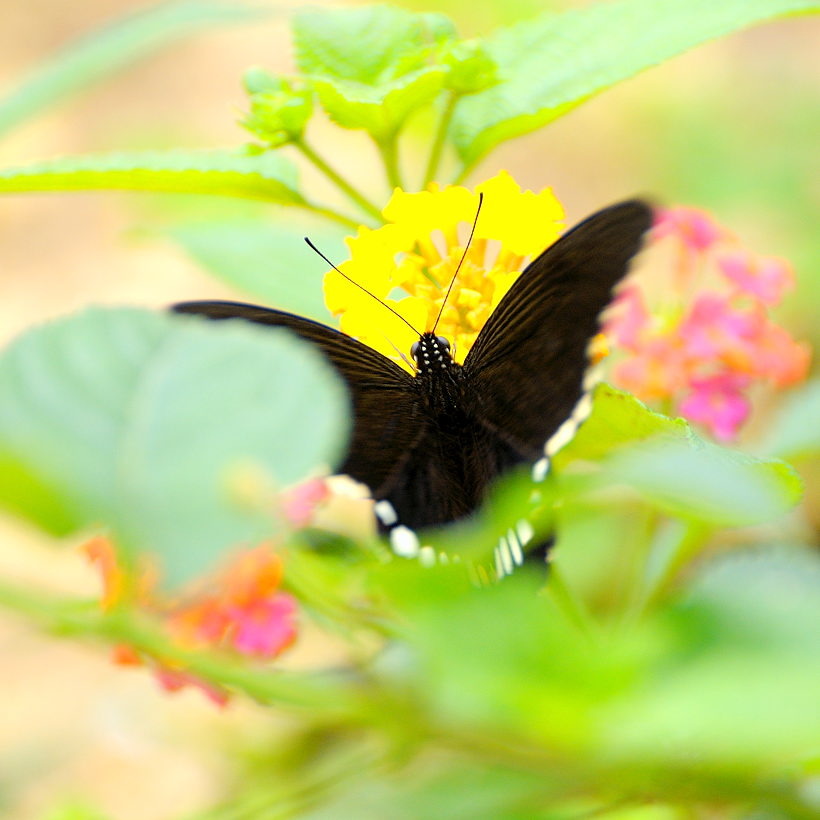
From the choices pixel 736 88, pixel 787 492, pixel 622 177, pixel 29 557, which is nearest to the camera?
pixel 787 492

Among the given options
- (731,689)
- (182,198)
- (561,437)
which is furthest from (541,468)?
(182,198)

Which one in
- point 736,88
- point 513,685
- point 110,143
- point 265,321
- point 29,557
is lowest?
point 513,685

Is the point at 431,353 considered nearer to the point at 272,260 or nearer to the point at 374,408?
the point at 374,408

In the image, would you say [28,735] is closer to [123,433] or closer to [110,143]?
[110,143]

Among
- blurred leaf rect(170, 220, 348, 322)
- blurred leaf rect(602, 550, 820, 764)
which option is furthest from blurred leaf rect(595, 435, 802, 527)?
blurred leaf rect(170, 220, 348, 322)

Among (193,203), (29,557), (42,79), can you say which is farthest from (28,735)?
(42,79)

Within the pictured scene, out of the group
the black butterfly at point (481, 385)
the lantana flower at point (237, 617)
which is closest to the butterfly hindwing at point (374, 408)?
the black butterfly at point (481, 385)

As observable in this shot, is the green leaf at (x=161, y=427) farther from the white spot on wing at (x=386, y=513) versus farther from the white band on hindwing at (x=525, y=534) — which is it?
the white spot on wing at (x=386, y=513)
